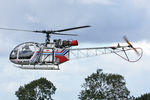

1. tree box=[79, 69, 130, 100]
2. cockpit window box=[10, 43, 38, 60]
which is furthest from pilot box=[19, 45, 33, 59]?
tree box=[79, 69, 130, 100]

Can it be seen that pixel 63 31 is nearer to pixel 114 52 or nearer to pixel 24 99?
pixel 114 52

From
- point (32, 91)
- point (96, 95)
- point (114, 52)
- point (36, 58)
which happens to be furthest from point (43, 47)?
point (32, 91)

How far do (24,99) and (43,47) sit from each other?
2133 inches

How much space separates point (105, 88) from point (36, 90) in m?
22.0

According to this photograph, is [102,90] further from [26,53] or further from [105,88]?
[26,53]

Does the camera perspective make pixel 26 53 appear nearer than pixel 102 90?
Yes

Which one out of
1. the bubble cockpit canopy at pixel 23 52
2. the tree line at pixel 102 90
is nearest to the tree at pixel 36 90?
the tree line at pixel 102 90

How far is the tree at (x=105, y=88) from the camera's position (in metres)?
97.1

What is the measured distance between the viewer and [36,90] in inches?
4333

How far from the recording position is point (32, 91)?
10850 cm

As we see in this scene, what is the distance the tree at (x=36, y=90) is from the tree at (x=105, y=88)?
14.5 m

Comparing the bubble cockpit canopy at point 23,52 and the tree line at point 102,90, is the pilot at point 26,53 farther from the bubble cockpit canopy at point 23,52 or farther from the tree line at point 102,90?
the tree line at point 102,90

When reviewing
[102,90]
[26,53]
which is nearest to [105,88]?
[102,90]

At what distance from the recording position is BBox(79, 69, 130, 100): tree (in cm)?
9706
